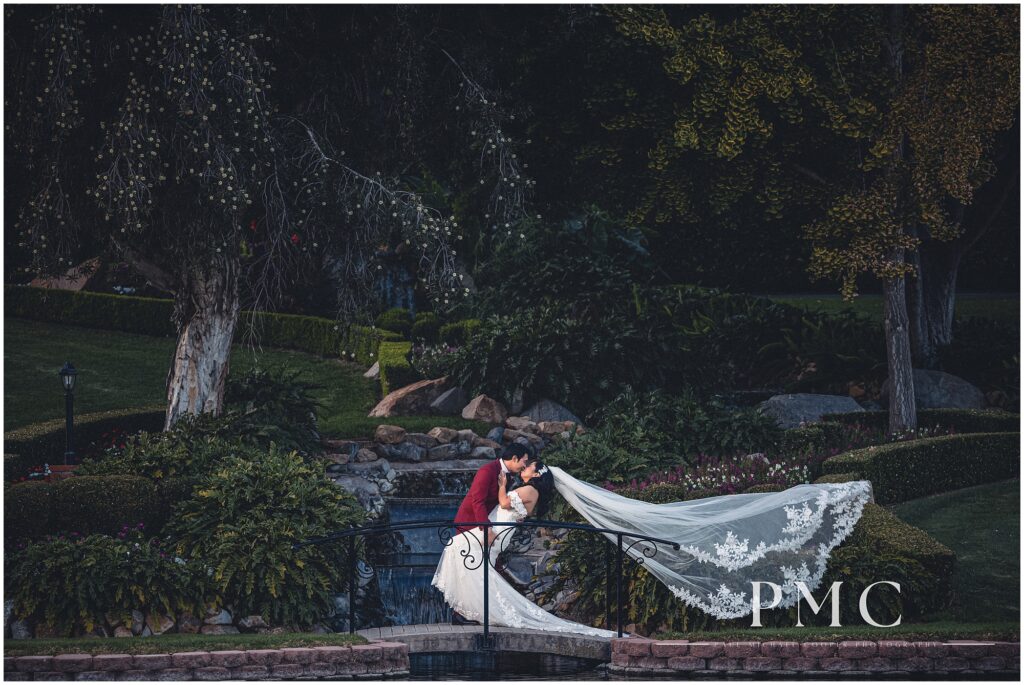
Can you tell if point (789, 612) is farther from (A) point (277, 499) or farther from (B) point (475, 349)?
(B) point (475, 349)

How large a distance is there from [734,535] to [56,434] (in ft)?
35.0

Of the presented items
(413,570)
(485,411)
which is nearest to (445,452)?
(485,411)

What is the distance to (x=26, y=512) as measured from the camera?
1208 cm

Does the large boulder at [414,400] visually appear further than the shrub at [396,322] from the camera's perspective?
No

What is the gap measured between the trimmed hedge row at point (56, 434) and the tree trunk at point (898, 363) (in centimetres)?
1192

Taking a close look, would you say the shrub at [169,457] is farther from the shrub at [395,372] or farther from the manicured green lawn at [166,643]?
the shrub at [395,372]

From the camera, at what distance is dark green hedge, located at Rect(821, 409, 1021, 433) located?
18750mm

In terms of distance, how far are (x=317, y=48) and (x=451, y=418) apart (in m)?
7.53

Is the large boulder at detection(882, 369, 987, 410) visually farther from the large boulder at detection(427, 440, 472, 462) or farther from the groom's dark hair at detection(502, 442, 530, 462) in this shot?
the groom's dark hair at detection(502, 442, 530, 462)

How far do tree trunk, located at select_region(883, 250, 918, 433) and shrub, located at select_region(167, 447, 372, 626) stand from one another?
9.55 m

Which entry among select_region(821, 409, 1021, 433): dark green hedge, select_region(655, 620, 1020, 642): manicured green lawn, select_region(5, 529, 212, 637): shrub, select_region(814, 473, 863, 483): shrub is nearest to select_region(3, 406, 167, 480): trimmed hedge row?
select_region(5, 529, 212, 637): shrub

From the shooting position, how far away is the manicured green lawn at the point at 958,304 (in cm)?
3316

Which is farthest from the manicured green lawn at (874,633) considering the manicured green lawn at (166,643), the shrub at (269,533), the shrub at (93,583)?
the shrub at (93,583)

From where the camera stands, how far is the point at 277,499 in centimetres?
1312
